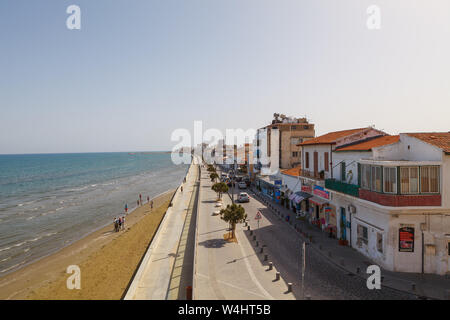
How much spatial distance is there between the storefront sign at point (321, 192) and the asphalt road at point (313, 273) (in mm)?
3809

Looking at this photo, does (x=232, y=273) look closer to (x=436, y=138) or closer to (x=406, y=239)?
(x=406, y=239)

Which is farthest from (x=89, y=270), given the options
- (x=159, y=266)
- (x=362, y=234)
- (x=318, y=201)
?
(x=362, y=234)

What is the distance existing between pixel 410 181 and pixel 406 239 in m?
3.04

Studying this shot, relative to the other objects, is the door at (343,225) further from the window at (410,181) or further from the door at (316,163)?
the window at (410,181)

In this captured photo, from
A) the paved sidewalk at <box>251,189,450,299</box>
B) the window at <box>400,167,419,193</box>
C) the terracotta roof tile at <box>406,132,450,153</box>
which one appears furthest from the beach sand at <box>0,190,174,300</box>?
the terracotta roof tile at <box>406,132,450,153</box>

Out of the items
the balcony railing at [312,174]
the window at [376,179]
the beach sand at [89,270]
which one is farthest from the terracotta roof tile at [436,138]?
the beach sand at [89,270]

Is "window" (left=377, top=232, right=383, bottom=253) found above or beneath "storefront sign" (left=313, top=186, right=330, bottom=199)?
beneath

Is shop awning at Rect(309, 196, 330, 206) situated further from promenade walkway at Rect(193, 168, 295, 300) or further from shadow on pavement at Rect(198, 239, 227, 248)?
shadow on pavement at Rect(198, 239, 227, 248)

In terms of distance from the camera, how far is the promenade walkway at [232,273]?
1278cm

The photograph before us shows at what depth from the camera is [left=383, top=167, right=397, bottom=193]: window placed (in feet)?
47.2

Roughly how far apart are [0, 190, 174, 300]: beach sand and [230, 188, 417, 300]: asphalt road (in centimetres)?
970

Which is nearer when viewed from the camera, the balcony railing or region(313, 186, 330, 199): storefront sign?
region(313, 186, 330, 199): storefront sign
